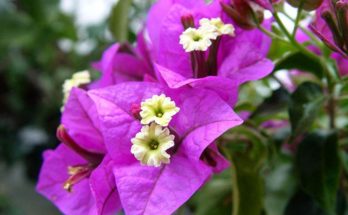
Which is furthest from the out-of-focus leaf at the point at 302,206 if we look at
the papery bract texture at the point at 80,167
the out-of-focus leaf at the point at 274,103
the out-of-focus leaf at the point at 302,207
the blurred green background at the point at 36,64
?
the blurred green background at the point at 36,64

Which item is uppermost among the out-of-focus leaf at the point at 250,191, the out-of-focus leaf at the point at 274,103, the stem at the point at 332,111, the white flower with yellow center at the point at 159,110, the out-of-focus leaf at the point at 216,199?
the white flower with yellow center at the point at 159,110

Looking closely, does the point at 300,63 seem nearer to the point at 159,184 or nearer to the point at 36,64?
the point at 159,184

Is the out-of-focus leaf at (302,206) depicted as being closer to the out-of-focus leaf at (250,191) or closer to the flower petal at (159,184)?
the out-of-focus leaf at (250,191)

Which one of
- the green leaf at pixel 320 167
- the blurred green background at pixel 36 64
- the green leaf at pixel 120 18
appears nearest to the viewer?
the green leaf at pixel 320 167

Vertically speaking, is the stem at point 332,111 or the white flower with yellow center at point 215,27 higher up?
the white flower with yellow center at point 215,27

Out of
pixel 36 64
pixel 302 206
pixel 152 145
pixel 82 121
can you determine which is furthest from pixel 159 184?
pixel 36 64

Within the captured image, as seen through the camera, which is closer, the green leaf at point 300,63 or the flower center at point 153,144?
the flower center at point 153,144
